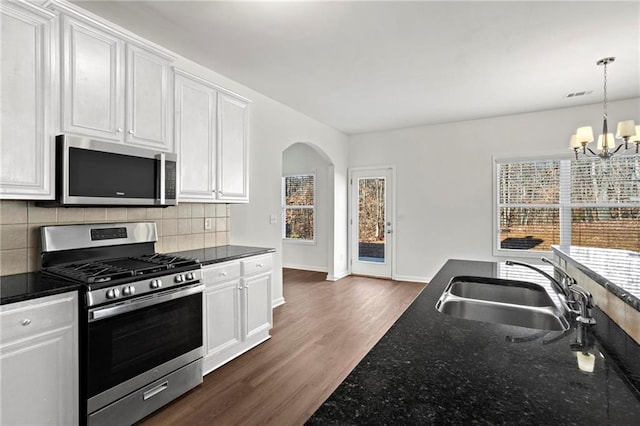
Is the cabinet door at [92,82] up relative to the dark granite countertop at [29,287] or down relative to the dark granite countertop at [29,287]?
up

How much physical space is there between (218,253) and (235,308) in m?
0.50

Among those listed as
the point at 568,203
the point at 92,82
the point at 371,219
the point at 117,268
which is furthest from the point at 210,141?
the point at 568,203

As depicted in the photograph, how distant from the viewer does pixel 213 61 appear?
10.2 feet

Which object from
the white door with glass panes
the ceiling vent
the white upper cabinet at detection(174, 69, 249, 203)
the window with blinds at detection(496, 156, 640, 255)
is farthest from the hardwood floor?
the ceiling vent

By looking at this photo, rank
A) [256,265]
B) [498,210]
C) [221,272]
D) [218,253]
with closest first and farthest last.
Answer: [221,272]
[218,253]
[256,265]
[498,210]

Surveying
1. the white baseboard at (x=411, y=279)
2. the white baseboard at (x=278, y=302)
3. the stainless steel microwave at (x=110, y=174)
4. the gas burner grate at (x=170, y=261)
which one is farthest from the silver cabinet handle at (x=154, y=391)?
the white baseboard at (x=411, y=279)

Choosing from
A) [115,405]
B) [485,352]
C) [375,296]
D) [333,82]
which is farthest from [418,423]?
[375,296]

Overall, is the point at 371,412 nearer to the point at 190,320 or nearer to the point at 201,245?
the point at 190,320

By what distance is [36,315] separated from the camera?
1529mm

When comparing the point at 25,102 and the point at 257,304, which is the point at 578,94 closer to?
the point at 257,304

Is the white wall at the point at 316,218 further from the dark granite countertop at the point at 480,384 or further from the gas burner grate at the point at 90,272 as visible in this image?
the dark granite countertop at the point at 480,384

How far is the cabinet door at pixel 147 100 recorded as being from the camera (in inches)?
88.6

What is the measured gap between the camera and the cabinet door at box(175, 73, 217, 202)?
261cm

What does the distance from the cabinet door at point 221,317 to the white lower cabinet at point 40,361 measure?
86 centimetres
